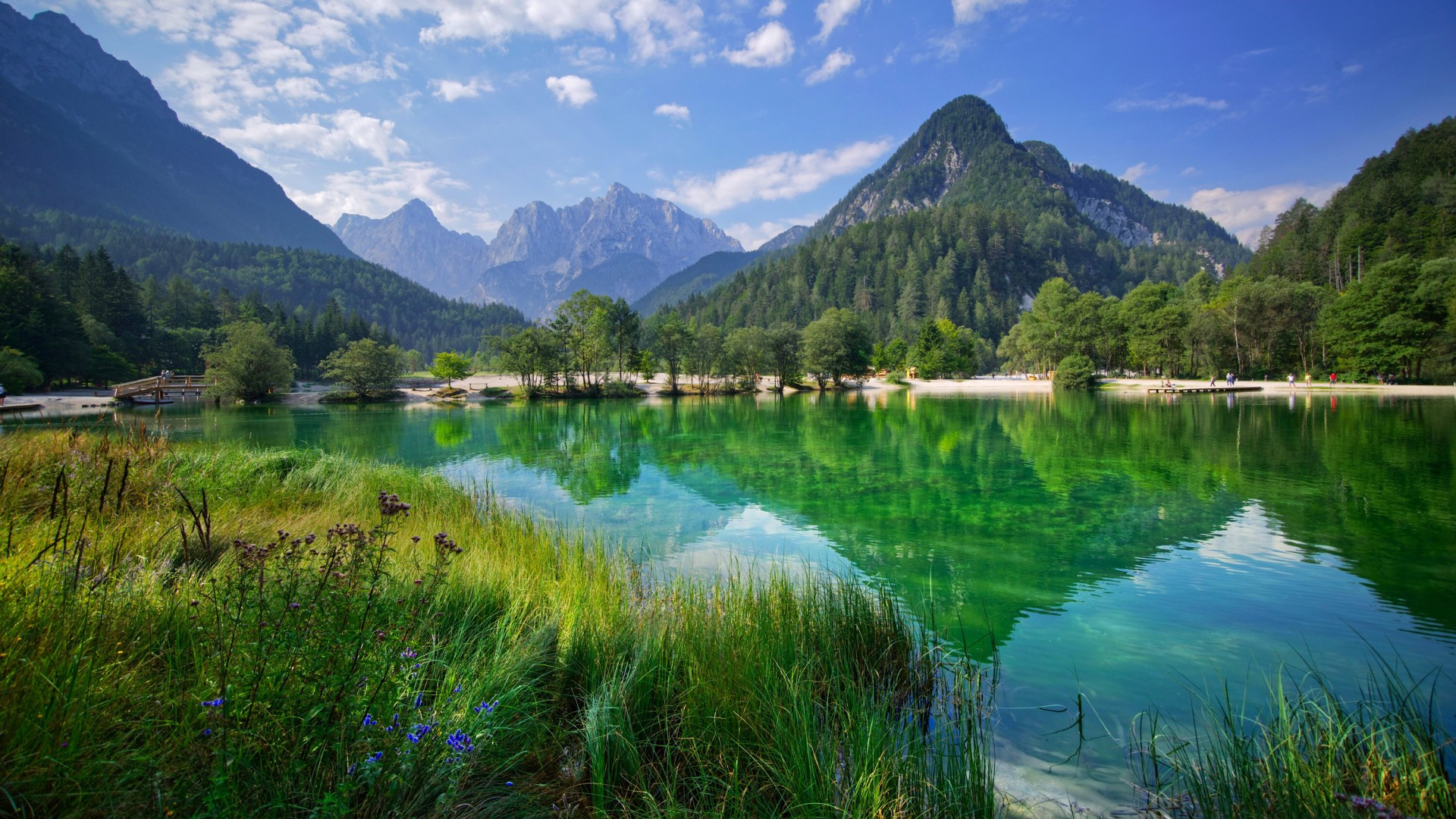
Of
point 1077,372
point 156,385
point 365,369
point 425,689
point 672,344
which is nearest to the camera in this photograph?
point 425,689

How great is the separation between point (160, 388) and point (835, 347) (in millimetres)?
75330

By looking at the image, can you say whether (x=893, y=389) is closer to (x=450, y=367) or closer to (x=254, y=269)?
(x=450, y=367)

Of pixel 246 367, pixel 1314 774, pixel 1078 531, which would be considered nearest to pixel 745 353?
pixel 246 367

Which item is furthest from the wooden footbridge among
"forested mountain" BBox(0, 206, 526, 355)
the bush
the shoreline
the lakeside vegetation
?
the bush

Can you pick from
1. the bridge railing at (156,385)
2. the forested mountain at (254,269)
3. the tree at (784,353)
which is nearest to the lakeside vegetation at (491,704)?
the bridge railing at (156,385)

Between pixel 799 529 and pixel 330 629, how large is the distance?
10.1m

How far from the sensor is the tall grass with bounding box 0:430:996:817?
7.42 ft

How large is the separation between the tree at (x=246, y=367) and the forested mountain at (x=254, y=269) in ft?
311

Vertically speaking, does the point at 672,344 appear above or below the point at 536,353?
above

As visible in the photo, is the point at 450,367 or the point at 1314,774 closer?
the point at 1314,774

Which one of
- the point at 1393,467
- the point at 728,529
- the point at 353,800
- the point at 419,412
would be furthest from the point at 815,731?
the point at 419,412

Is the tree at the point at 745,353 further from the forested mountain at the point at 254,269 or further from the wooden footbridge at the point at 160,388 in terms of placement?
the forested mountain at the point at 254,269

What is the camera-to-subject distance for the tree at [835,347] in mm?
84062

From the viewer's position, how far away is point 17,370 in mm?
41500
